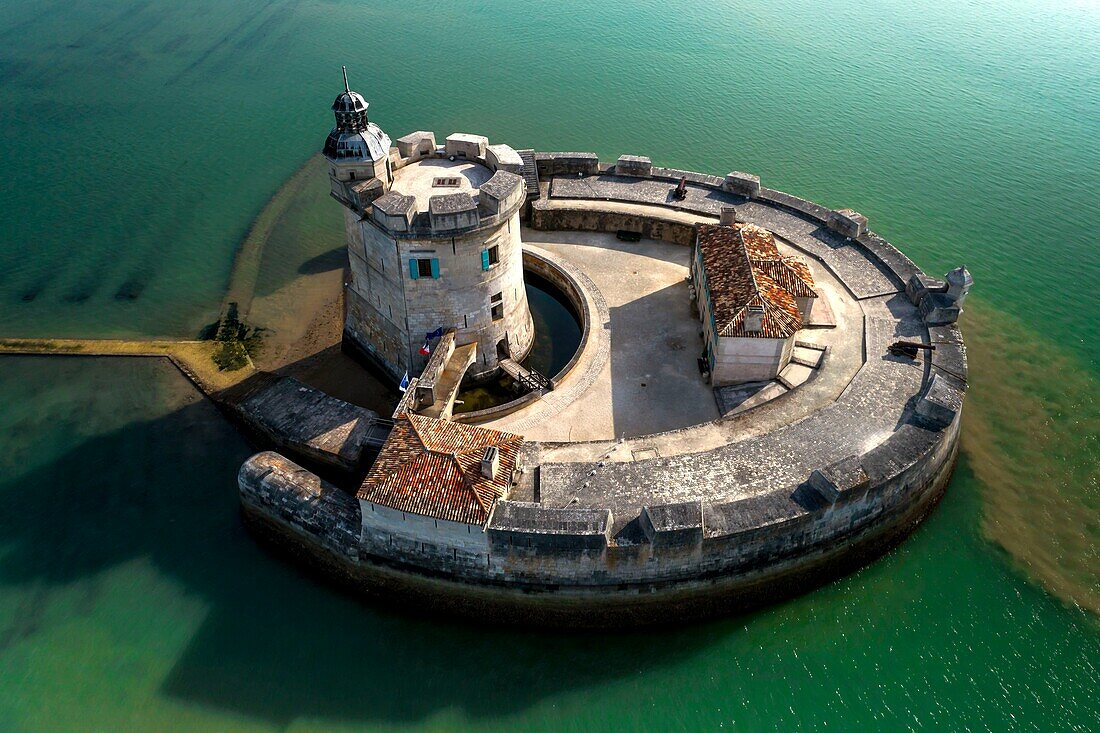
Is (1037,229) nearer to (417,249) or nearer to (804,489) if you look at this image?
(804,489)

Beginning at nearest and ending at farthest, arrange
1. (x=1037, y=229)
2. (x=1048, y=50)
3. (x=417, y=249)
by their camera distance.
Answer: (x=417, y=249)
(x=1037, y=229)
(x=1048, y=50)

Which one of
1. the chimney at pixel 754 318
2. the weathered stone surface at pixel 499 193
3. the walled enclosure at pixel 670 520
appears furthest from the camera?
the chimney at pixel 754 318

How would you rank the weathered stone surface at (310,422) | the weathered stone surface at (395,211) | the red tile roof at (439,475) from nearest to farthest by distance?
1. the red tile roof at (439,475)
2. the weathered stone surface at (395,211)
3. the weathered stone surface at (310,422)

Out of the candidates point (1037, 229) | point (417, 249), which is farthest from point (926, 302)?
point (417, 249)

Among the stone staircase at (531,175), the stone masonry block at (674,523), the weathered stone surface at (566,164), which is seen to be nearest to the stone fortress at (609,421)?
the stone masonry block at (674,523)

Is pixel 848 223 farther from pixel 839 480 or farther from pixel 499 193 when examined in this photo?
pixel 499 193

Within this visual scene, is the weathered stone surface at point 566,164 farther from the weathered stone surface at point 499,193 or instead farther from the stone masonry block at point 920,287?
the stone masonry block at point 920,287

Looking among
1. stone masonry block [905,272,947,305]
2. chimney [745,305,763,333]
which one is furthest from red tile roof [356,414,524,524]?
stone masonry block [905,272,947,305]
